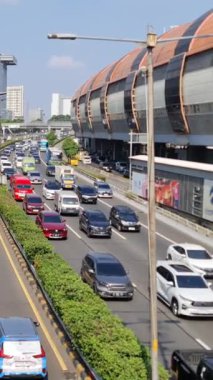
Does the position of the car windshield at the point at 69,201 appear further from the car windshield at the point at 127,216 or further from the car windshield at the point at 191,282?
the car windshield at the point at 191,282

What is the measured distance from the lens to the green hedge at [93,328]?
1392 cm

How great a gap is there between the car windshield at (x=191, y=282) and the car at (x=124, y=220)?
18905 millimetres

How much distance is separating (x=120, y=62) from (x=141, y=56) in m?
17.6

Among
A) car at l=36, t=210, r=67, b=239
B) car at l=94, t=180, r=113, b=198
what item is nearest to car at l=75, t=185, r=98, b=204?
car at l=94, t=180, r=113, b=198

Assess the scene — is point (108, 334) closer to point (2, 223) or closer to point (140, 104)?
point (2, 223)

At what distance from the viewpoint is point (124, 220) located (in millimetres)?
44000

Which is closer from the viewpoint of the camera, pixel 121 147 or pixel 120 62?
pixel 120 62

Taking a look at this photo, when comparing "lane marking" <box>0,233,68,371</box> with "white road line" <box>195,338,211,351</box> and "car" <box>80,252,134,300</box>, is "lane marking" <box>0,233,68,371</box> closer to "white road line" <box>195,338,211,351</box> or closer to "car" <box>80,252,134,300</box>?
"car" <box>80,252,134,300</box>

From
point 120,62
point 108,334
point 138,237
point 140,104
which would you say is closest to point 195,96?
point 140,104

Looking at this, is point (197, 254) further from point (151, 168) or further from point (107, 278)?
point (151, 168)

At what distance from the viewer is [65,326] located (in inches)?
750

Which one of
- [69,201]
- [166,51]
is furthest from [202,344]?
[166,51]

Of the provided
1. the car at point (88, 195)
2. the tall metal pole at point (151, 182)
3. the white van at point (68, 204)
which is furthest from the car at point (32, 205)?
the tall metal pole at point (151, 182)

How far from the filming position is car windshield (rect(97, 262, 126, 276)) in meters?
25.8
